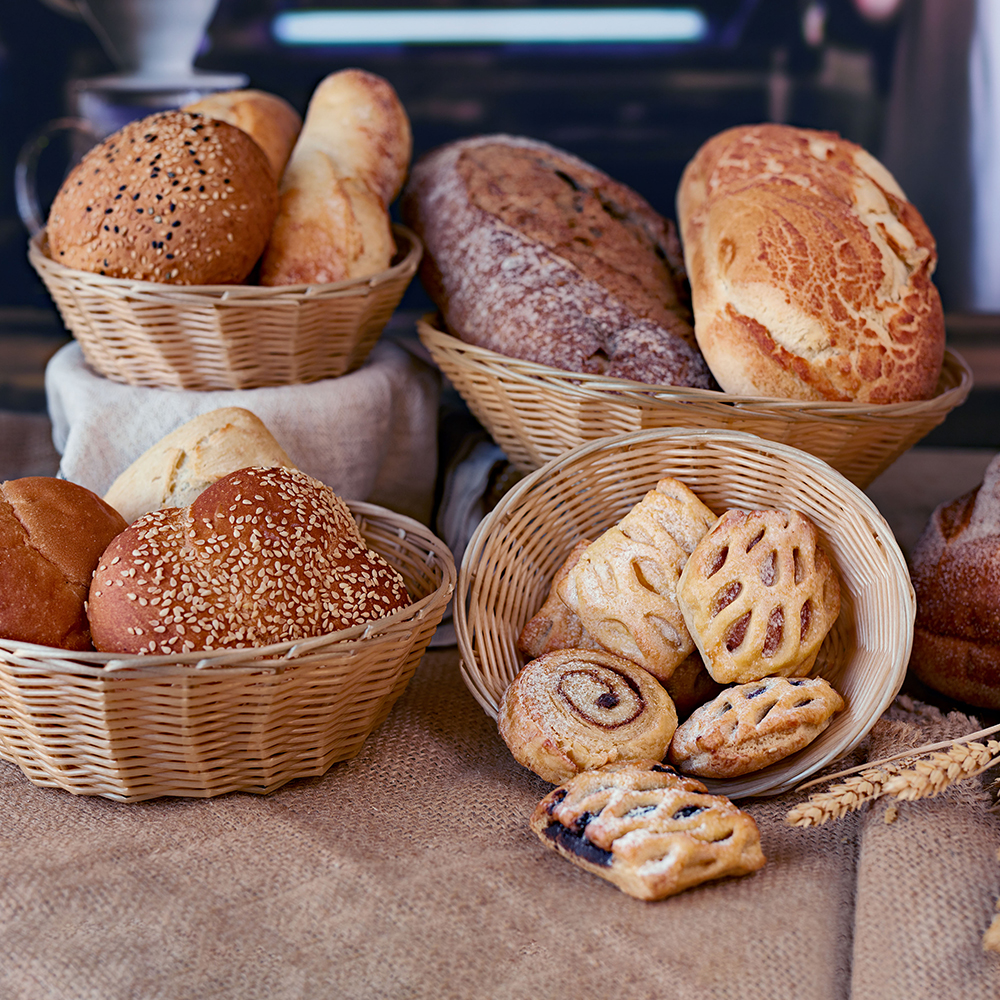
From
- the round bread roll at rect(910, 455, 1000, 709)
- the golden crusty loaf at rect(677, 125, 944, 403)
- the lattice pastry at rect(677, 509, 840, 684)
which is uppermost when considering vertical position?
the golden crusty loaf at rect(677, 125, 944, 403)

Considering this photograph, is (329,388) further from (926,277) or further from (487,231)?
(926,277)

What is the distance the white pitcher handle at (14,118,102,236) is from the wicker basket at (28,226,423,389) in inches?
20.9

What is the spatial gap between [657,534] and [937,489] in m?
1.34

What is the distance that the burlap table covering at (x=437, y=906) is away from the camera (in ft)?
3.29

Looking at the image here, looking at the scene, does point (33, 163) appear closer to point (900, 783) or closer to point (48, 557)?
point (48, 557)

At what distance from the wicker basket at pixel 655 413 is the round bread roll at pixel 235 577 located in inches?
18.5

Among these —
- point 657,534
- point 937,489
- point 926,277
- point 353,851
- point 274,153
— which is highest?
point 274,153

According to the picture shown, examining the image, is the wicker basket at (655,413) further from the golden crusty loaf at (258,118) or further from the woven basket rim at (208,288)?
the golden crusty loaf at (258,118)

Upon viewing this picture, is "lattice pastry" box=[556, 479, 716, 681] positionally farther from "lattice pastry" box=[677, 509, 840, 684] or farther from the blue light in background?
the blue light in background

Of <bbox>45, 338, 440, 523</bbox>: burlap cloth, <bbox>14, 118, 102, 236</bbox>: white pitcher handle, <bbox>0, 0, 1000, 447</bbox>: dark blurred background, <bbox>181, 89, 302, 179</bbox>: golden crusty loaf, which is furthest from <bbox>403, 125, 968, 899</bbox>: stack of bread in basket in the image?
<bbox>14, 118, 102, 236</bbox>: white pitcher handle

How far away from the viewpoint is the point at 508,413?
1763mm

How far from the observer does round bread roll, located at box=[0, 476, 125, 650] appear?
1191 millimetres

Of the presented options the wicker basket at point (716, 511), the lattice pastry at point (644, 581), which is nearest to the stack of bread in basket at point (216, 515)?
the wicker basket at point (716, 511)

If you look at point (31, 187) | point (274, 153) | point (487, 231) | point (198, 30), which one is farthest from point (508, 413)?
point (31, 187)
